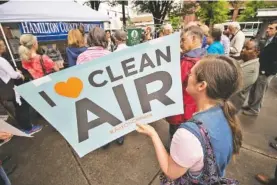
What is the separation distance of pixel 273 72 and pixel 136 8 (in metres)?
26.4

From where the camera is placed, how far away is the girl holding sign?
2.77ft

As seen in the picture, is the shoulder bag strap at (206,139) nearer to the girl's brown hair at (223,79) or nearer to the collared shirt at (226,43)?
the girl's brown hair at (223,79)

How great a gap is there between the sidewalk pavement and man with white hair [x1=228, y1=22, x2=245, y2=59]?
2.04 meters

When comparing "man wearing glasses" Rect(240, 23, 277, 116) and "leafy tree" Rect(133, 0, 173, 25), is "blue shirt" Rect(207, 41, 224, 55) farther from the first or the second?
"leafy tree" Rect(133, 0, 173, 25)

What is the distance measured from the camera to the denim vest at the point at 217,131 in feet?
2.84

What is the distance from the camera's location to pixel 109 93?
1045 mm

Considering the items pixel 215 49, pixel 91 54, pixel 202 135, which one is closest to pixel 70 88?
pixel 202 135

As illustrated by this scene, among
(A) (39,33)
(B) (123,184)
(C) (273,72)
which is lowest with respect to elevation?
(B) (123,184)

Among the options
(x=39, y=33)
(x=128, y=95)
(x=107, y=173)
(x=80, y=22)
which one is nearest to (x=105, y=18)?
(x=80, y=22)

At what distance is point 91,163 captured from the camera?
2562 millimetres

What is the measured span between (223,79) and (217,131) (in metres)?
0.26

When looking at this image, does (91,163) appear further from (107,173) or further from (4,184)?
(4,184)

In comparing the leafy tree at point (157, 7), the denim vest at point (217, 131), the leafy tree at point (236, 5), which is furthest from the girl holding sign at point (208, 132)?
the leafy tree at point (236, 5)

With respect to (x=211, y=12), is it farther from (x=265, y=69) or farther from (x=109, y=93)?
(x=109, y=93)
